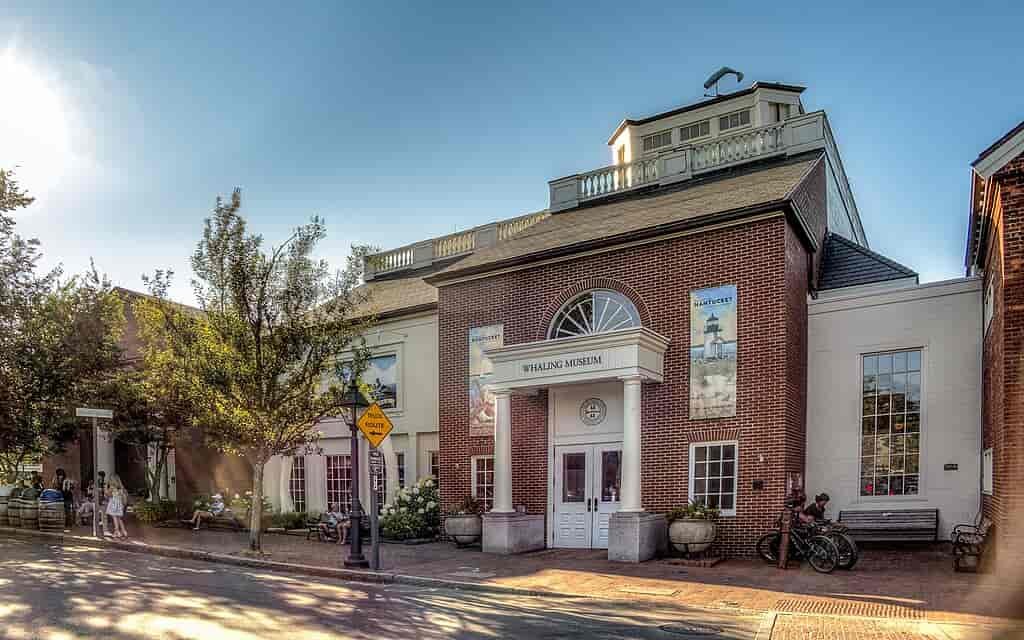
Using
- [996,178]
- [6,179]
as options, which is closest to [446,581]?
[996,178]

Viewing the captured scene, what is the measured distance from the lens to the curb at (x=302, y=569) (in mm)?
11438

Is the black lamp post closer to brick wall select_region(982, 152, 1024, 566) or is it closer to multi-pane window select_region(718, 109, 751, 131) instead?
brick wall select_region(982, 152, 1024, 566)

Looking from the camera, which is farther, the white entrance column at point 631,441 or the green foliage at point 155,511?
the green foliage at point 155,511

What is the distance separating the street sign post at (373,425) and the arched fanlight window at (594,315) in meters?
4.50

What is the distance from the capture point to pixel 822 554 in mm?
12141

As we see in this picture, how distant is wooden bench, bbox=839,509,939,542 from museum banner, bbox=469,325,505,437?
788 cm

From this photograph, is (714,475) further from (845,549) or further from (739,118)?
(739,118)

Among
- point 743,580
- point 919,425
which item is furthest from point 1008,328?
point 743,580

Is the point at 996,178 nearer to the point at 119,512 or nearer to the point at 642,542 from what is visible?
the point at 642,542

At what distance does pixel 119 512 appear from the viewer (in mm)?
18594

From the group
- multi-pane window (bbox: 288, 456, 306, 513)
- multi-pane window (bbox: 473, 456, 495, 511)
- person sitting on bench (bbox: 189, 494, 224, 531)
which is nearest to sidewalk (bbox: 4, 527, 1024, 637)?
multi-pane window (bbox: 473, 456, 495, 511)

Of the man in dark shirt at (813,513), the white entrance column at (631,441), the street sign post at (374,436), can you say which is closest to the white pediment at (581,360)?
the white entrance column at (631,441)

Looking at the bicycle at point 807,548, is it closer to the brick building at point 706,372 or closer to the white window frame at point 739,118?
the brick building at point 706,372

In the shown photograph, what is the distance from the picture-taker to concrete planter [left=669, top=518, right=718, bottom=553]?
43.7ft
